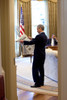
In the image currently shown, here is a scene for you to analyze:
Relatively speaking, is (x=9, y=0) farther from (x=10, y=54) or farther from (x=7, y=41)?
(x=10, y=54)

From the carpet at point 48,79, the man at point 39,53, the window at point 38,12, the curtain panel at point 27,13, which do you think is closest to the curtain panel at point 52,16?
the window at point 38,12

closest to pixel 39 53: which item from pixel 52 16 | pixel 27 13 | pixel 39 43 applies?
pixel 39 43

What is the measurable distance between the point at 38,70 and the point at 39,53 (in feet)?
1.60

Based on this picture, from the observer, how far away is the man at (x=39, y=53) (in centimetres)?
364

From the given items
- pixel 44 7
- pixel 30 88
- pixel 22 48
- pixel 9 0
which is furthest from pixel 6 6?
pixel 44 7

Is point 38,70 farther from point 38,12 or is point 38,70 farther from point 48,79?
point 38,12

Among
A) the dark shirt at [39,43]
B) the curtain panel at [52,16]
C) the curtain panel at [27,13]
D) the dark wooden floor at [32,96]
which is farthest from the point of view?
the curtain panel at [52,16]

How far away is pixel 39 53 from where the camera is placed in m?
3.74

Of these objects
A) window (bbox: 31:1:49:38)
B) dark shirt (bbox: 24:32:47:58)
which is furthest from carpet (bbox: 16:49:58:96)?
window (bbox: 31:1:49:38)

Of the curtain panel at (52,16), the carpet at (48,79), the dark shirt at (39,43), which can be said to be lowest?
the carpet at (48,79)

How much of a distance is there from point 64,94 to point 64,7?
86 cm

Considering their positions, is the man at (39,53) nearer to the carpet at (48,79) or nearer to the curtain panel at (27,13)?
the carpet at (48,79)

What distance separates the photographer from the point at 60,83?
5.36ft

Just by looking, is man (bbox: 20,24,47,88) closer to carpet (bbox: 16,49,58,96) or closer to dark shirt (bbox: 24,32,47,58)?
dark shirt (bbox: 24,32,47,58)
